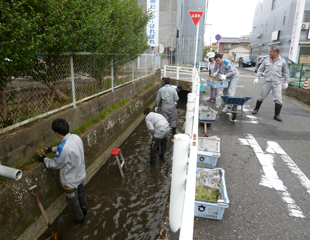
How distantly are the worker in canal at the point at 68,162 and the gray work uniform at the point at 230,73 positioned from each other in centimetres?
589

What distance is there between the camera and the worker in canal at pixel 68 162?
10.8ft

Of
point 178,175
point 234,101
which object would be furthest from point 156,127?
point 178,175

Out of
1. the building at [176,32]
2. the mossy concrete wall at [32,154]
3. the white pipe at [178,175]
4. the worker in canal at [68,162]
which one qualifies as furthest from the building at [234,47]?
the white pipe at [178,175]

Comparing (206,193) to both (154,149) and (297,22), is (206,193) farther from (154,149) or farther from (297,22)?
(297,22)

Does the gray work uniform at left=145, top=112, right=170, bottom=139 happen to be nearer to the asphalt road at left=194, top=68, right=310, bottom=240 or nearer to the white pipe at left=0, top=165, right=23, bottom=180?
the asphalt road at left=194, top=68, right=310, bottom=240

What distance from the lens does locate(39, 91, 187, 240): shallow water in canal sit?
368cm

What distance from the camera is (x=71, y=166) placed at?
11.1 feet

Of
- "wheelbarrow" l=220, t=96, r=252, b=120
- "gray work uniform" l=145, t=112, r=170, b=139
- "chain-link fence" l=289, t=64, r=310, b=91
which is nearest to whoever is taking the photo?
"gray work uniform" l=145, t=112, r=170, b=139

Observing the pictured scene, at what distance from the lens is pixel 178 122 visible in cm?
941

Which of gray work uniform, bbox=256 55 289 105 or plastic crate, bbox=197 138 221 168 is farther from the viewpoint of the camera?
gray work uniform, bbox=256 55 289 105

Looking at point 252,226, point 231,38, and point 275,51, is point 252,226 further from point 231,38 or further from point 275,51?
point 231,38

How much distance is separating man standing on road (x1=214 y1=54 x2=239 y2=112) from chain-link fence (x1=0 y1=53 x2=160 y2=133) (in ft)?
11.6

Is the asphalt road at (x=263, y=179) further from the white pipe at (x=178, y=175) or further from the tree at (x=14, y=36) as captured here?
the tree at (x=14, y=36)

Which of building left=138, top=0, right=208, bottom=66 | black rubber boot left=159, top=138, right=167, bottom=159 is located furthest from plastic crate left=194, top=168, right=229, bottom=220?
building left=138, top=0, right=208, bottom=66
